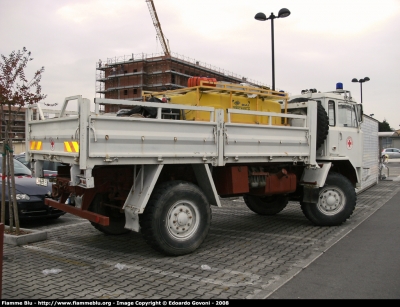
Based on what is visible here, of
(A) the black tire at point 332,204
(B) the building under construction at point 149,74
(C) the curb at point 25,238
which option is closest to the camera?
(C) the curb at point 25,238

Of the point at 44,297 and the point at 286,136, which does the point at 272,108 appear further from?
the point at 44,297

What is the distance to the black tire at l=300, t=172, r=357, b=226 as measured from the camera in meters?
8.41

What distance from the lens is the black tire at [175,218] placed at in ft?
19.1

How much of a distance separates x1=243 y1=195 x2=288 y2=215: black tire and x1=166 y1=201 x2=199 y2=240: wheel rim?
362 centimetres

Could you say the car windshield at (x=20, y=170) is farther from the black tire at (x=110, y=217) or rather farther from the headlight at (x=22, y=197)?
the black tire at (x=110, y=217)

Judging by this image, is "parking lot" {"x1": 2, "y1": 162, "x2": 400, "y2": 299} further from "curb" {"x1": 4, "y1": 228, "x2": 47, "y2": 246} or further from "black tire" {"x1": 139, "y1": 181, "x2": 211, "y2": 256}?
"black tire" {"x1": 139, "y1": 181, "x2": 211, "y2": 256}

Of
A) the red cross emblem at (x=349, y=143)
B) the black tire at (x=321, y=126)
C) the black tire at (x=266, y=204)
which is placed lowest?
the black tire at (x=266, y=204)

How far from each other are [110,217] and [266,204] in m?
4.12

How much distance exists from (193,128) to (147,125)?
785mm

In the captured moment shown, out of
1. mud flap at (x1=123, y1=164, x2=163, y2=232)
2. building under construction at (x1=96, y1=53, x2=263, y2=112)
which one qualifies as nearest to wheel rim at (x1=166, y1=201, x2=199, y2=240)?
mud flap at (x1=123, y1=164, x2=163, y2=232)

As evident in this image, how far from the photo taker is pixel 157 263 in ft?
18.9

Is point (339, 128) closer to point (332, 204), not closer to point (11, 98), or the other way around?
point (332, 204)

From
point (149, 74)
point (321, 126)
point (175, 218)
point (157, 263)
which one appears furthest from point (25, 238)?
point (149, 74)

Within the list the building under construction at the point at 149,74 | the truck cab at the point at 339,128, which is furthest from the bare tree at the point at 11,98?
the building under construction at the point at 149,74
